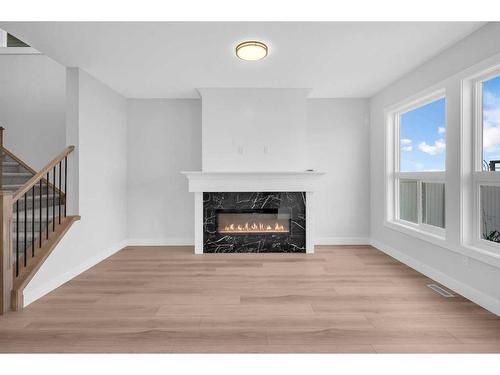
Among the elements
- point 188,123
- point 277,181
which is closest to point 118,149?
A: point 188,123

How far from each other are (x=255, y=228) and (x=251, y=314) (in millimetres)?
2431

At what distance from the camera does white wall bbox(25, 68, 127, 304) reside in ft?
11.3

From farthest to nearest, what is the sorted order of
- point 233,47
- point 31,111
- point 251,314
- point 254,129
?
point 31,111 < point 254,129 < point 233,47 < point 251,314

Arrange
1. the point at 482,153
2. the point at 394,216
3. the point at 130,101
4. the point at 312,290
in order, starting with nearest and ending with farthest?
the point at 482,153
the point at 312,290
the point at 394,216
the point at 130,101

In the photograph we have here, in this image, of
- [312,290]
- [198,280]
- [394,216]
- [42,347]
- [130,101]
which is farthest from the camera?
[130,101]

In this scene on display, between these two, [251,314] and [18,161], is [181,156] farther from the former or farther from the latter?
[251,314]

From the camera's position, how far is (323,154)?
537cm

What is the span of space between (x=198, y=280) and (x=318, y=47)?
2715mm

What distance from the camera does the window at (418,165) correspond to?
365 cm

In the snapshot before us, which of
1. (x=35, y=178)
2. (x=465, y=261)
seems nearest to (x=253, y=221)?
(x=465, y=261)

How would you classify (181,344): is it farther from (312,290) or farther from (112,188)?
(112,188)

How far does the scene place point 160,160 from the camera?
5.36 metres

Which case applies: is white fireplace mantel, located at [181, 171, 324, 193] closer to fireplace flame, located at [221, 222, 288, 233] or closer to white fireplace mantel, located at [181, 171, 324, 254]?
white fireplace mantel, located at [181, 171, 324, 254]

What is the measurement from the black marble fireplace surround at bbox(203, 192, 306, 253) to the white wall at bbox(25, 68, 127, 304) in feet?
4.52
